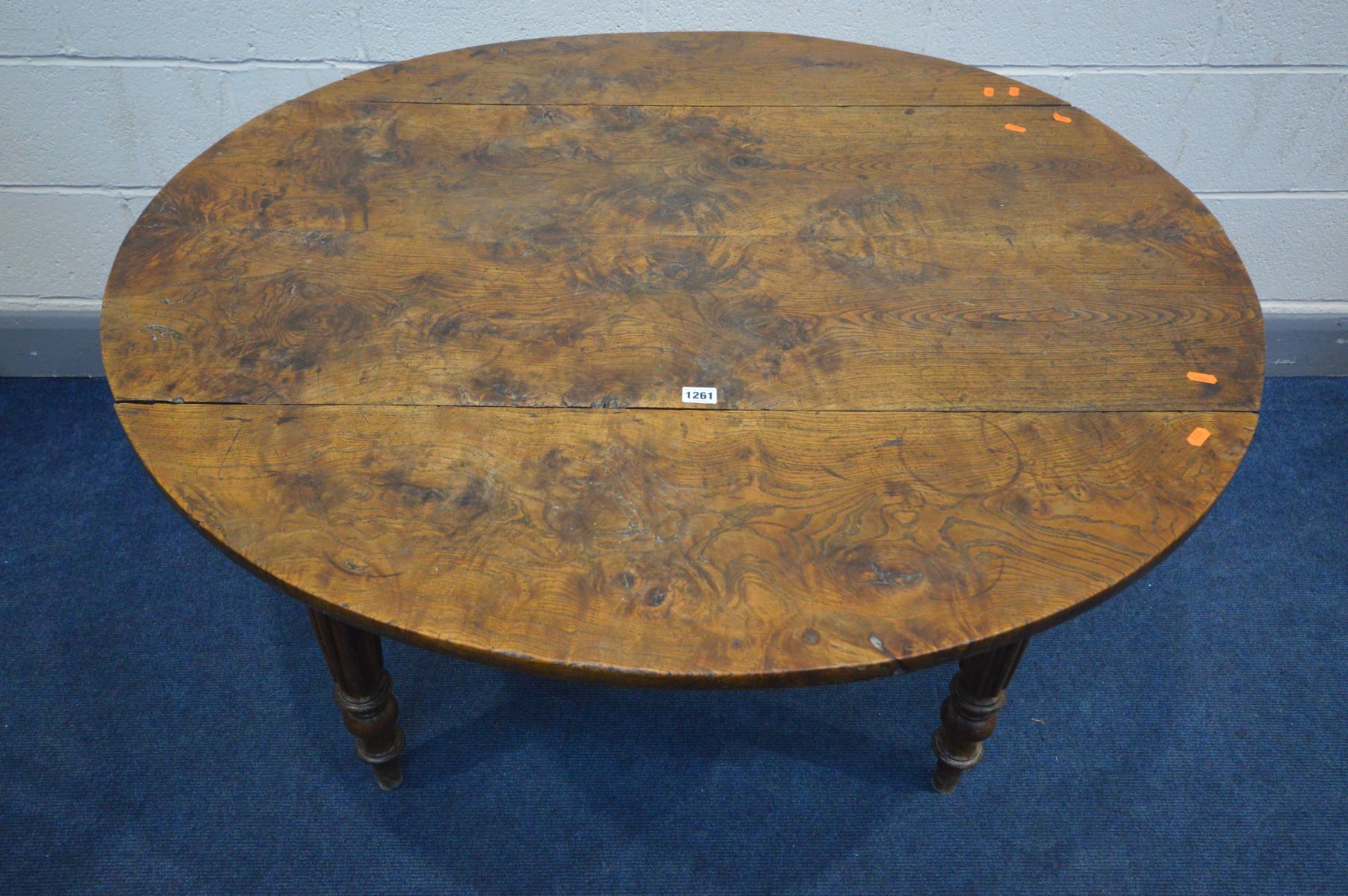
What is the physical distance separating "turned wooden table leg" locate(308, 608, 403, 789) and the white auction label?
0.46 meters

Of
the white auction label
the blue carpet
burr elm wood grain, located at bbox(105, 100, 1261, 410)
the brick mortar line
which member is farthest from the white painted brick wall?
the white auction label

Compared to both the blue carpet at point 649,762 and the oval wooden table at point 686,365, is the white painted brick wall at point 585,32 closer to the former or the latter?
the oval wooden table at point 686,365

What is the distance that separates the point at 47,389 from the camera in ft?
7.02

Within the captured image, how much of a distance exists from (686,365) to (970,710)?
587 mm

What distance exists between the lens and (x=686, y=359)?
112cm

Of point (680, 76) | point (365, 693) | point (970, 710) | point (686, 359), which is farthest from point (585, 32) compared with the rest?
point (970, 710)

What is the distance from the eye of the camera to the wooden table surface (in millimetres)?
902

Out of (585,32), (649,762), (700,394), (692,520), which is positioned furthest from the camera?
(585,32)

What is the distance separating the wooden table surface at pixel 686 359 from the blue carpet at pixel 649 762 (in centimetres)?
67

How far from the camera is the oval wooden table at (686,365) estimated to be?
903 millimetres

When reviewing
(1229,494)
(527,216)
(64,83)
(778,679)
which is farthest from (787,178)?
(64,83)

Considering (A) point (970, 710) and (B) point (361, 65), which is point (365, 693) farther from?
(B) point (361, 65)

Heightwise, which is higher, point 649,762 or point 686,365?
point 686,365

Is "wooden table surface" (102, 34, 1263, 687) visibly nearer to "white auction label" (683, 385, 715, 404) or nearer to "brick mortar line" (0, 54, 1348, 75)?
"white auction label" (683, 385, 715, 404)
